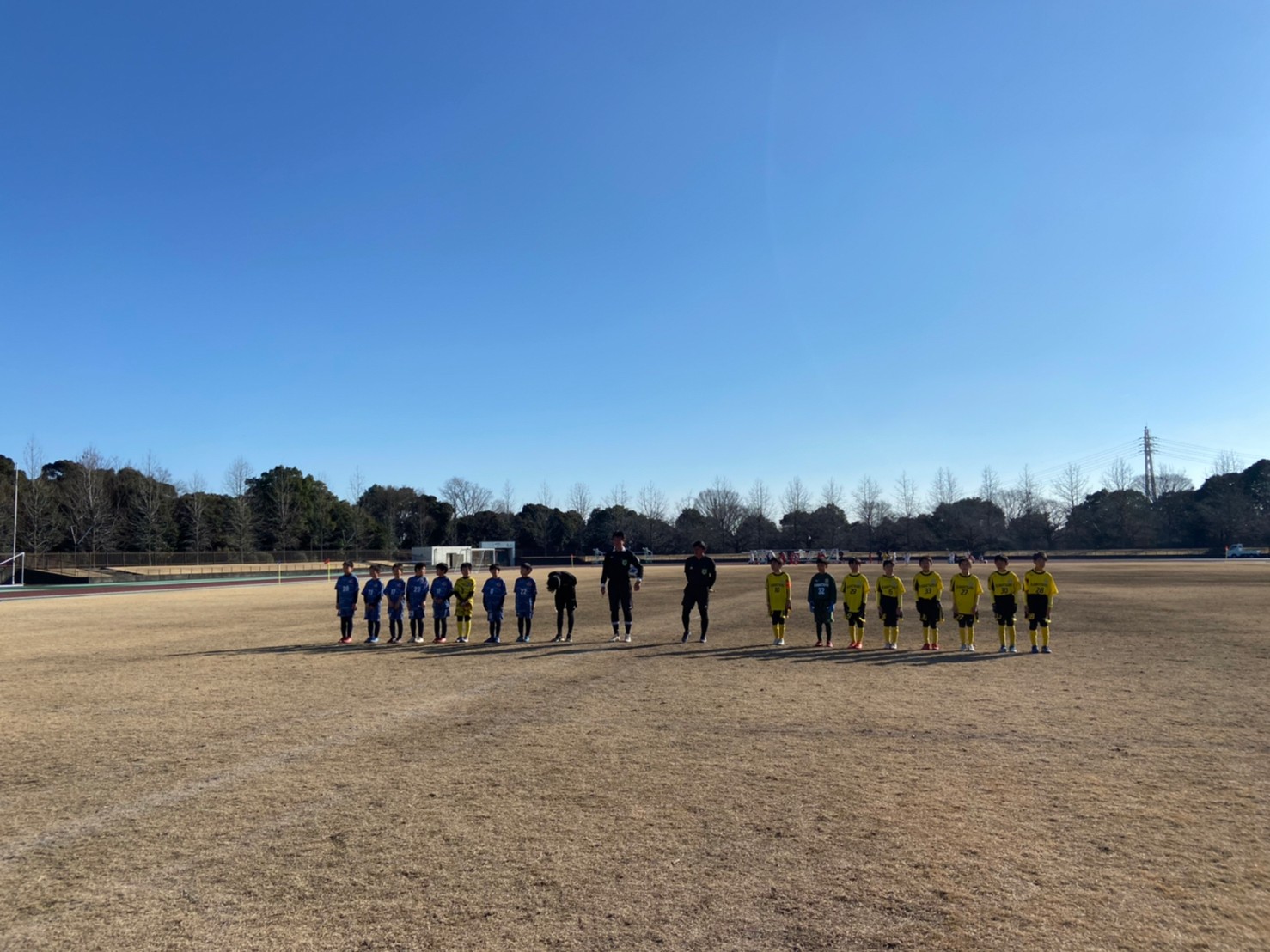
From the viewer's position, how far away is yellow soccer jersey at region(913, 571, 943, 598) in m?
13.8

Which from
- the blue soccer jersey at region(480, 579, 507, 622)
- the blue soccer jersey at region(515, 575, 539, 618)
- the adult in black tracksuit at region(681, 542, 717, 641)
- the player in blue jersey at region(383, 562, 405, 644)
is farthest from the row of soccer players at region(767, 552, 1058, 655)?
the player in blue jersey at region(383, 562, 405, 644)

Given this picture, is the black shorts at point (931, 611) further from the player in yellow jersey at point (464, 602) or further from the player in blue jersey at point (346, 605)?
the player in blue jersey at point (346, 605)

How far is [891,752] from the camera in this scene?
6574 mm

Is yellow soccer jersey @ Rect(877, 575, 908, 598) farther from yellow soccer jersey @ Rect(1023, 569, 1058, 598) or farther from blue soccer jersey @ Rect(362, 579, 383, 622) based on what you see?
blue soccer jersey @ Rect(362, 579, 383, 622)

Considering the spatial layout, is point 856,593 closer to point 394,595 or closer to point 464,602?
point 464,602

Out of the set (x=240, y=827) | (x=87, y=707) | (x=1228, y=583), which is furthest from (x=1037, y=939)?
(x=1228, y=583)

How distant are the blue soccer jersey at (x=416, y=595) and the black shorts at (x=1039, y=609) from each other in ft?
37.3

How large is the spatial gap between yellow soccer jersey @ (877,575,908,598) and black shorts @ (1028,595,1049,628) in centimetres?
214

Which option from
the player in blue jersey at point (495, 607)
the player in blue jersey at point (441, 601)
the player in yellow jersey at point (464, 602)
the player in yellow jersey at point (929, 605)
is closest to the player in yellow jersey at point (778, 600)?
the player in yellow jersey at point (929, 605)

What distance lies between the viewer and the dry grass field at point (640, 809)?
12.0 feet

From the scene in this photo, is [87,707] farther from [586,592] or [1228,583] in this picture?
[1228,583]

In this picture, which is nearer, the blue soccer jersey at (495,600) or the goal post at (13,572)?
the blue soccer jersey at (495,600)

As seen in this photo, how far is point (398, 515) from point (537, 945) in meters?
108

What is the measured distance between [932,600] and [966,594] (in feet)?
1.88
